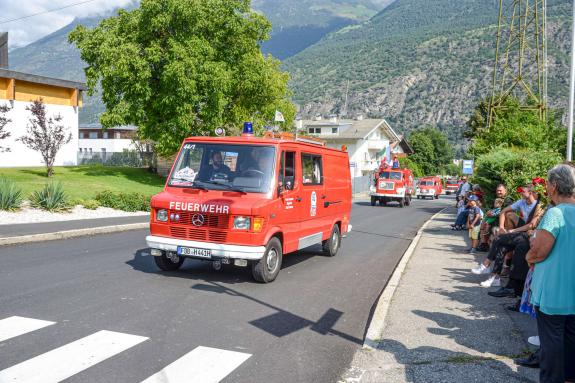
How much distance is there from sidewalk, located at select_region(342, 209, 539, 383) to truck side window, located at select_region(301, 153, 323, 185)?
263 centimetres

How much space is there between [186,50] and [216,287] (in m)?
26.5

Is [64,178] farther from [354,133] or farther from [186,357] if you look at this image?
[354,133]

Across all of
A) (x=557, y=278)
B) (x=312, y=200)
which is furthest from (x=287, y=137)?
(x=557, y=278)

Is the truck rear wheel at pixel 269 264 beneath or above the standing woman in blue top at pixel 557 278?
beneath

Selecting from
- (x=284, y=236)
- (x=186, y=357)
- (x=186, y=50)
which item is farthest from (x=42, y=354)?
(x=186, y=50)

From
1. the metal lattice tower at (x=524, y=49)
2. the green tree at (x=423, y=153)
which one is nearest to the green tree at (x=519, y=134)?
the metal lattice tower at (x=524, y=49)

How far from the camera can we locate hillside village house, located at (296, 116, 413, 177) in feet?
231

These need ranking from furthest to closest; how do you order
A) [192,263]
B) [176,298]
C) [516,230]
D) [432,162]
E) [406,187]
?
[432,162] → [406,187] → [192,263] → [516,230] → [176,298]

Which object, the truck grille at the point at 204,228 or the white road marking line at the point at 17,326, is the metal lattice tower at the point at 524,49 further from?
the white road marking line at the point at 17,326

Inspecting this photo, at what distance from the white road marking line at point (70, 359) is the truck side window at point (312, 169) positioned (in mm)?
5333

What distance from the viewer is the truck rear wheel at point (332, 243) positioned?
479 inches

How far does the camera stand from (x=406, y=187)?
37.2 metres

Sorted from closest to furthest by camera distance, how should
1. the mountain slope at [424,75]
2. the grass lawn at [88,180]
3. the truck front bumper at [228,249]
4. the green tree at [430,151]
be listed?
the truck front bumper at [228,249], the grass lawn at [88,180], the green tree at [430,151], the mountain slope at [424,75]

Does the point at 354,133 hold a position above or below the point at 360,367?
above
